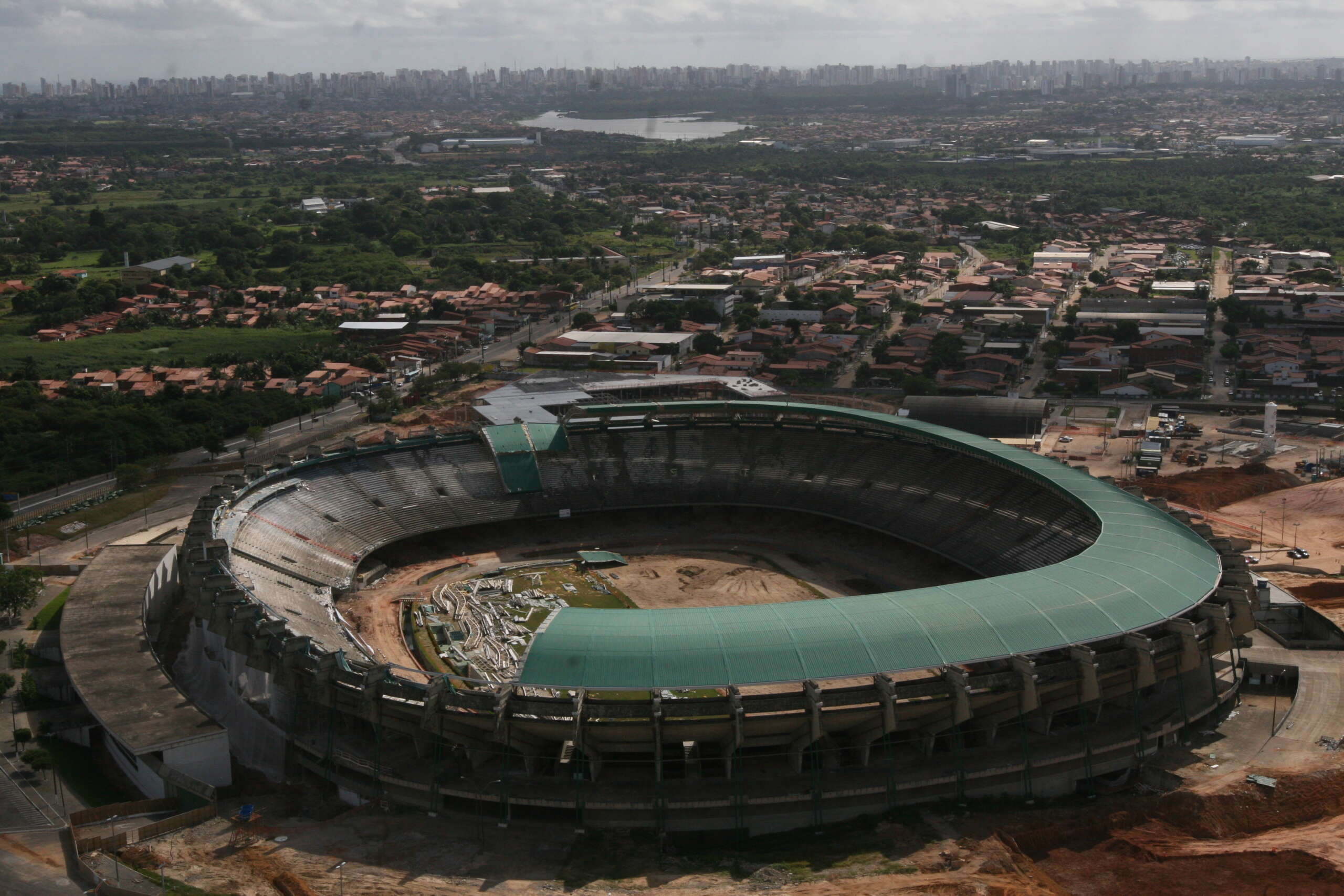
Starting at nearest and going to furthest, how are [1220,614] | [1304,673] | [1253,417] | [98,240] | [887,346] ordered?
[1220,614] → [1304,673] → [1253,417] → [887,346] → [98,240]

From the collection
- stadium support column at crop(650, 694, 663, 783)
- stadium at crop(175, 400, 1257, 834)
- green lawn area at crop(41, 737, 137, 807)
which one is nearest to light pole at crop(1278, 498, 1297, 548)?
stadium at crop(175, 400, 1257, 834)

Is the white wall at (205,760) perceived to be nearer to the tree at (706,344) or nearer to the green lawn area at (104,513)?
the green lawn area at (104,513)

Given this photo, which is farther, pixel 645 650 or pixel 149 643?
pixel 149 643

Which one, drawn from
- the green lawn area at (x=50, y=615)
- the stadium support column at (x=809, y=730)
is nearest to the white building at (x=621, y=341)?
the green lawn area at (x=50, y=615)

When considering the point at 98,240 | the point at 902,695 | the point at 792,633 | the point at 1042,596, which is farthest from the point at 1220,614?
the point at 98,240

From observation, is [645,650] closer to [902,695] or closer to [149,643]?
[902,695]

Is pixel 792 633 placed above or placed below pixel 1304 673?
above

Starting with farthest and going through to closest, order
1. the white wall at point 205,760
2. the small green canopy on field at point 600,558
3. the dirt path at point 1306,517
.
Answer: the dirt path at point 1306,517 → the small green canopy on field at point 600,558 → the white wall at point 205,760
